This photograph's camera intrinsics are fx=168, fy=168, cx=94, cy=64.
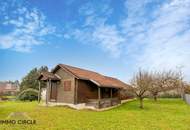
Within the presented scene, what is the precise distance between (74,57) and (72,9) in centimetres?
1165

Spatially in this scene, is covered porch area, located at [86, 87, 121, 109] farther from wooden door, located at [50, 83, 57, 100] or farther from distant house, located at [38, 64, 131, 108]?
wooden door, located at [50, 83, 57, 100]

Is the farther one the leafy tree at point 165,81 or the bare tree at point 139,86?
the leafy tree at point 165,81

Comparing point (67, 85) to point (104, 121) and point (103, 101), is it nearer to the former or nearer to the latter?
point (103, 101)

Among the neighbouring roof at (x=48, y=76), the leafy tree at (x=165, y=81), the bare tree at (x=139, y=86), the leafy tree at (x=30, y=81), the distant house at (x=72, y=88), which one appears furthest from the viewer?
the leafy tree at (x=30, y=81)

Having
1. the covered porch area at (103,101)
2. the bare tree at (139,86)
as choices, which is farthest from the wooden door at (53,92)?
the bare tree at (139,86)

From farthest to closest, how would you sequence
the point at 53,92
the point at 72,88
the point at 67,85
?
the point at 53,92, the point at 67,85, the point at 72,88

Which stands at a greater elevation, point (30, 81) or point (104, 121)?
point (30, 81)

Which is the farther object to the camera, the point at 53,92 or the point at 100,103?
the point at 53,92

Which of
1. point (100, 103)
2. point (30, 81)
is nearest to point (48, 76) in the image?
point (100, 103)

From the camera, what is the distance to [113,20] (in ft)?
64.5

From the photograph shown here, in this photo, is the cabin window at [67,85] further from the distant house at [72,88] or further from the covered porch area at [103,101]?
the covered porch area at [103,101]

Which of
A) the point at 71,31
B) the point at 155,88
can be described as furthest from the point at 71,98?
the point at 155,88

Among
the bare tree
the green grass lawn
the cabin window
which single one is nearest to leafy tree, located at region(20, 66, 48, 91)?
the cabin window

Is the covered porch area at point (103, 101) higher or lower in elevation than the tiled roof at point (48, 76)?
lower
